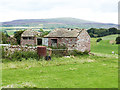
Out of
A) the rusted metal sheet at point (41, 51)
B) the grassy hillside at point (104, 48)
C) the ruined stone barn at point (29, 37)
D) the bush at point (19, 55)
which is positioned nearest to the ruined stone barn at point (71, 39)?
the grassy hillside at point (104, 48)

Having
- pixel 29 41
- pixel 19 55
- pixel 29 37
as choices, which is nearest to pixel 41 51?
pixel 19 55

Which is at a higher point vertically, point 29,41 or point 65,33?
point 65,33

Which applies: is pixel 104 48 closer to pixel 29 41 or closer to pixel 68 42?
pixel 29 41

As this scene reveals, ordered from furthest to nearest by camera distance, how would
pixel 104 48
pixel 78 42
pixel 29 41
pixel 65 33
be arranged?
pixel 104 48
pixel 29 41
pixel 65 33
pixel 78 42

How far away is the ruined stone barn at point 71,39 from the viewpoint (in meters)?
36.0

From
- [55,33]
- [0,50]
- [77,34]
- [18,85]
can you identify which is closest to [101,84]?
[18,85]

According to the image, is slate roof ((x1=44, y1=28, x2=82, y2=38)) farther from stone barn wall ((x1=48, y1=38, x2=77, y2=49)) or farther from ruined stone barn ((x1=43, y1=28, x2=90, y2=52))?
stone barn wall ((x1=48, y1=38, x2=77, y2=49))

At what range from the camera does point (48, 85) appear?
12297 millimetres

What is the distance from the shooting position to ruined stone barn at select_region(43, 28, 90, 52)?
118 feet

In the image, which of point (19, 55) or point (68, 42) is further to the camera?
point (68, 42)

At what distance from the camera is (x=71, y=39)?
3622cm

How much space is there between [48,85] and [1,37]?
174 feet

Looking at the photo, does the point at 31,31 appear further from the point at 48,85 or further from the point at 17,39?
the point at 48,85

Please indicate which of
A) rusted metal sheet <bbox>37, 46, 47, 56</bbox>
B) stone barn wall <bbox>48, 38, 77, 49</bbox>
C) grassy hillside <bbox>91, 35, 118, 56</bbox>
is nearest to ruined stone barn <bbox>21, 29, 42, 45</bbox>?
grassy hillside <bbox>91, 35, 118, 56</bbox>
